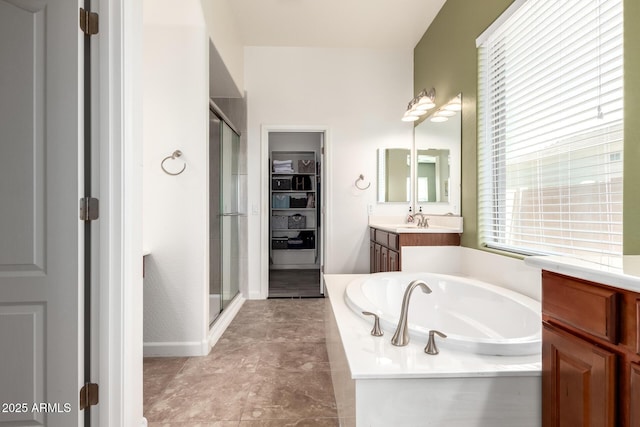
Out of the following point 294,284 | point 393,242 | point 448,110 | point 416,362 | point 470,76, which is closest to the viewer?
point 416,362

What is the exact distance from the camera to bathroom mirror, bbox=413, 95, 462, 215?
2.65 metres

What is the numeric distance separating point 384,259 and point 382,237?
0.22m

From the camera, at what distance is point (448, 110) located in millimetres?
2695

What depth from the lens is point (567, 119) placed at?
157 centimetres

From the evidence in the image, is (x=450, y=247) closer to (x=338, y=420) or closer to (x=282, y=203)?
(x=338, y=420)

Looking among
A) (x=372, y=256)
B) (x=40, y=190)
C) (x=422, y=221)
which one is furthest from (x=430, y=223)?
(x=40, y=190)

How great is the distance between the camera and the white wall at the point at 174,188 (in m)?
2.18

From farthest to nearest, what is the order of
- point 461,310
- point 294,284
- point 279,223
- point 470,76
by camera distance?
1. point 279,223
2. point 294,284
3. point 470,76
4. point 461,310

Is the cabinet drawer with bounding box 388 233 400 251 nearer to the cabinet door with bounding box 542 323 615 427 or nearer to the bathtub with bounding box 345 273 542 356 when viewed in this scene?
the bathtub with bounding box 345 273 542 356

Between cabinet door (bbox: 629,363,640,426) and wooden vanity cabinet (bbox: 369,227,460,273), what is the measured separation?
198cm

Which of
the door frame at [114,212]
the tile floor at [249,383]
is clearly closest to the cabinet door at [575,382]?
the tile floor at [249,383]

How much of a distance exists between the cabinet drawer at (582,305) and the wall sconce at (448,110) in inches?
77.4

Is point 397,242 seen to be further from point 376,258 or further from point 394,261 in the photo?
point 376,258

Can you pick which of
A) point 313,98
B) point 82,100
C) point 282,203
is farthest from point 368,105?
point 82,100
